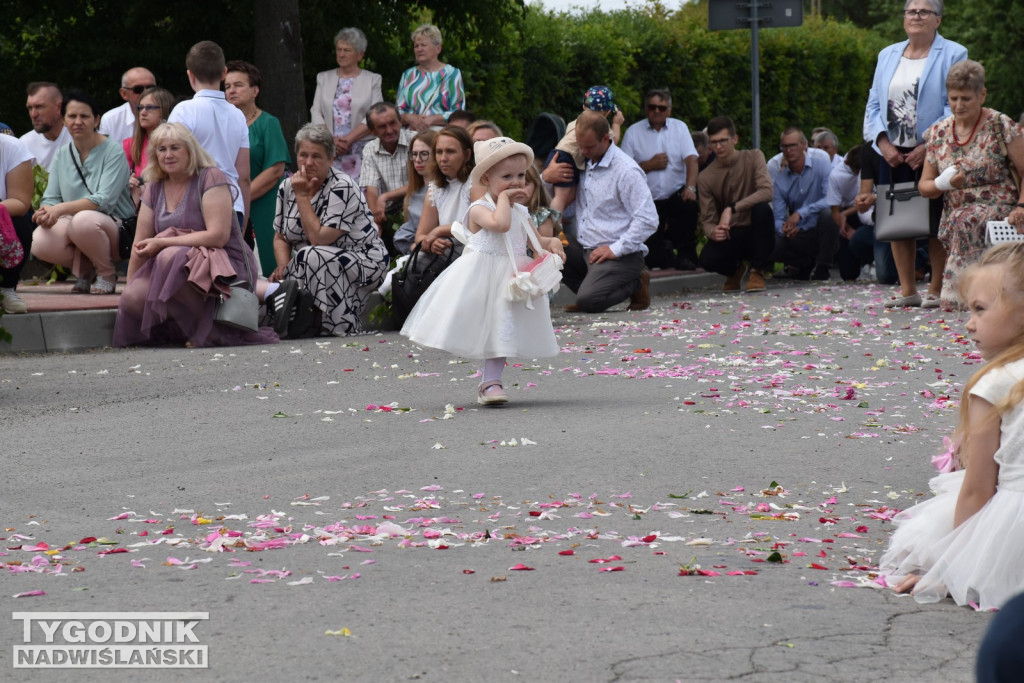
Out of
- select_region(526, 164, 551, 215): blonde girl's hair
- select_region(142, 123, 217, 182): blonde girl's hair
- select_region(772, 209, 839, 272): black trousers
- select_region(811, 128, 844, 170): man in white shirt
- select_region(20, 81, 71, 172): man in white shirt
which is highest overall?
select_region(20, 81, 71, 172): man in white shirt

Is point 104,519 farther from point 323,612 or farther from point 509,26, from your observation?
point 509,26

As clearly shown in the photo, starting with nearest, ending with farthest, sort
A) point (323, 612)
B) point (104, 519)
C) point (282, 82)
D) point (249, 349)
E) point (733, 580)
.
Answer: point (323, 612)
point (733, 580)
point (104, 519)
point (249, 349)
point (282, 82)

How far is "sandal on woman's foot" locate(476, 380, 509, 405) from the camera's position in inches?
314

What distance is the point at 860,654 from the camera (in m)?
3.66

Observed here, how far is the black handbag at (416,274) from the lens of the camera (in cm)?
1191

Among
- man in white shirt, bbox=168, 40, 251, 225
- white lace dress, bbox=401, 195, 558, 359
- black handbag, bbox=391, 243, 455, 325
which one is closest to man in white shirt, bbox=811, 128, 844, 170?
black handbag, bbox=391, 243, 455, 325

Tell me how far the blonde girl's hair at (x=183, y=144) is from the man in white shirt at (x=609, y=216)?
3698 millimetres

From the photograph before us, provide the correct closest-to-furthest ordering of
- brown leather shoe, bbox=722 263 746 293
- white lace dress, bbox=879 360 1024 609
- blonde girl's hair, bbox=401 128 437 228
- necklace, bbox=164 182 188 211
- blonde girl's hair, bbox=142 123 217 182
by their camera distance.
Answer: white lace dress, bbox=879 360 1024 609
blonde girl's hair, bbox=142 123 217 182
necklace, bbox=164 182 188 211
blonde girl's hair, bbox=401 128 437 228
brown leather shoe, bbox=722 263 746 293

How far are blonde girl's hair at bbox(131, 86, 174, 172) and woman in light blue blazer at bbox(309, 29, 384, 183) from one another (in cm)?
196

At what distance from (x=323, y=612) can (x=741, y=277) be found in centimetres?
1341

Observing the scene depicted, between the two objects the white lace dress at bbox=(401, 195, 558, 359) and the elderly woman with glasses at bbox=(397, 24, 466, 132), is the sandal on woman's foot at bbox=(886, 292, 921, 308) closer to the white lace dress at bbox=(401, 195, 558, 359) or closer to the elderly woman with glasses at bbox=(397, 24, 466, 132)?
the elderly woman with glasses at bbox=(397, 24, 466, 132)

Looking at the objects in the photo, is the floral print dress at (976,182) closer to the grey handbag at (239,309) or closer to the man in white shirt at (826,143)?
the grey handbag at (239,309)

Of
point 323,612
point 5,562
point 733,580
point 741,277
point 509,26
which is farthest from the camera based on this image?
point 509,26

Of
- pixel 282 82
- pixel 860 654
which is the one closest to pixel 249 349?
pixel 282 82
